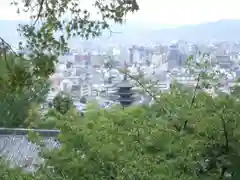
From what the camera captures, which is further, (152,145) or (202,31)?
(202,31)

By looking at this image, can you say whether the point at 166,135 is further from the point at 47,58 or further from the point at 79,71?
the point at 79,71

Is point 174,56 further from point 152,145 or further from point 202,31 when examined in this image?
point 152,145

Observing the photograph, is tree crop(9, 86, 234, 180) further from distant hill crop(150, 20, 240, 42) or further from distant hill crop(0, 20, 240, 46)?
distant hill crop(150, 20, 240, 42)

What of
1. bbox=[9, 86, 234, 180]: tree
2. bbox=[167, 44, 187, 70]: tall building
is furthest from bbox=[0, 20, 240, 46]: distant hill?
bbox=[9, 86, 234, 180]: tree

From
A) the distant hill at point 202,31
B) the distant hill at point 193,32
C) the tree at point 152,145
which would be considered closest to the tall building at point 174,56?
the distant hill at point 193,32

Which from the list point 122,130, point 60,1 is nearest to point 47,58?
point 60,1

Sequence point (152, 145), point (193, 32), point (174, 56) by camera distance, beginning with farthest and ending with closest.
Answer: point (193, 32) → point (174, 56) → point (152, 145)

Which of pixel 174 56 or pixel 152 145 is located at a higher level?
pixel 174 56

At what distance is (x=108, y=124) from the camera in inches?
67.0

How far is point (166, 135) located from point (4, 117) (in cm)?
530

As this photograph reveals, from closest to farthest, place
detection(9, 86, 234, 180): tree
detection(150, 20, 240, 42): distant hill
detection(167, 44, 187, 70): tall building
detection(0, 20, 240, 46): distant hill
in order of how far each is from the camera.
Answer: detection(9, 86, 234, 180): tree, detection(167, 44, 187, 70): tall building, detection(0, 20, 240, 46): distant hill, detection(150, 20, 240, 42): distant hill

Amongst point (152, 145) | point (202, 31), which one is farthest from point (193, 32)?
point (152, 145)

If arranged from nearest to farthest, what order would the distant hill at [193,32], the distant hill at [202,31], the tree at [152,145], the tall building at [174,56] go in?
the tree at [152,145] → the tall building at [174,56] → the distant hill at [193,32] → the distant hill at [202,31]

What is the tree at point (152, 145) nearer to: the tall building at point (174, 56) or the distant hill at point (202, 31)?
the tall building at point (174, 56)
